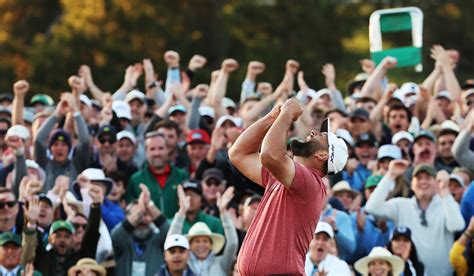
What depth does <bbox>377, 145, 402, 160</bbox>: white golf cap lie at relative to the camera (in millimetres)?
17906

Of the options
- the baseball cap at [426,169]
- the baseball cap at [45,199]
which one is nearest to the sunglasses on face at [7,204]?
the baseball cap at [45,199]

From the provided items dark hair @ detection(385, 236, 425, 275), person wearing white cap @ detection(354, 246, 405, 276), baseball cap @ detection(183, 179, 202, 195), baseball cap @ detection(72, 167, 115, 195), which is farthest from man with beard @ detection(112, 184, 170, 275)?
dark hair @ detection(385, 236, 425, 275)

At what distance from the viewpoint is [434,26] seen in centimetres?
3891

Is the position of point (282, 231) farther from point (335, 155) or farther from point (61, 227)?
point (61, 227)

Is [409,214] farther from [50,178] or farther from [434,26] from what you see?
[434,26]

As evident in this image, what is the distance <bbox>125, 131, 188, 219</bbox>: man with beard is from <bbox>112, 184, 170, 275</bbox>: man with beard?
120 centimetres

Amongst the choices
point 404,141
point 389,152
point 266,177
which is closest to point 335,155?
point 266,177

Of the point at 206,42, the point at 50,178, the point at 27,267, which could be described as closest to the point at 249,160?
the point at 27,267

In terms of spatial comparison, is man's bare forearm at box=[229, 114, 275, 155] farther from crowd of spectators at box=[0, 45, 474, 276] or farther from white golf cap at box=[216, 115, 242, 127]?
white golf cap at box=[216, 115, 242, 127]

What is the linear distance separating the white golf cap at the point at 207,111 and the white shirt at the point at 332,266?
443 cm

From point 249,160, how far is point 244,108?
7712 mm

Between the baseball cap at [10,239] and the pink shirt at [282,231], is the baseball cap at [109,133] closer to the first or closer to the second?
the baseball cap at [10,239]

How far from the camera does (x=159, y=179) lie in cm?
1828

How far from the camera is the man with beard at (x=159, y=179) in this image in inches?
717
